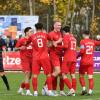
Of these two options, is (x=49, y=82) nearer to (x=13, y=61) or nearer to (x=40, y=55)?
(x=40, y=55)

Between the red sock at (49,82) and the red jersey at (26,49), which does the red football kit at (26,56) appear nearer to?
the red jersey at (26,49)

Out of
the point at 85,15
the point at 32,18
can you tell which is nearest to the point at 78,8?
the point at 85,15

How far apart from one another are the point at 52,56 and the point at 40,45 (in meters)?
0.73

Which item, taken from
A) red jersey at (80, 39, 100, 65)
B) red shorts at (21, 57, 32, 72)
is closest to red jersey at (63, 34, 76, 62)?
red jersey at (80, 39, 100, 65)

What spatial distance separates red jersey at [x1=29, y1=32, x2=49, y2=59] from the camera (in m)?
21.3

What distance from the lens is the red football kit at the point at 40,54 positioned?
21.2 metres

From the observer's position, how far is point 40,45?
21266 mm

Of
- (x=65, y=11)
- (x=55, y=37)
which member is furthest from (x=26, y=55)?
(x=65, y=11)

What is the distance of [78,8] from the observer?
71.8 meters

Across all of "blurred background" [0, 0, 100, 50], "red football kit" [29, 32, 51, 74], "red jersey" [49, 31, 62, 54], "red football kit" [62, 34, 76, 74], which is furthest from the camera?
"blurred background" [0, 0, 100, 50]

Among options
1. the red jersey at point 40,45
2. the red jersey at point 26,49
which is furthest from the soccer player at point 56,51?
the red jersey at point 26,49

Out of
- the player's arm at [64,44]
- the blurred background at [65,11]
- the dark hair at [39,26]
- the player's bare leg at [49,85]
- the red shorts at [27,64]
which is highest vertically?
the dark hair at [39,26]

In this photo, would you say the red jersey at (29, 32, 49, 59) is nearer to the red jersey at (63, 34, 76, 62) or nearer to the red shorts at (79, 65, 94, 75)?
the red jersey at (63, 34, 76, 62)

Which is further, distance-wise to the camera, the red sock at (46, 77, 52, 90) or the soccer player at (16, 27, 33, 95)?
the soccer player at (16, 27, 33, 95)
